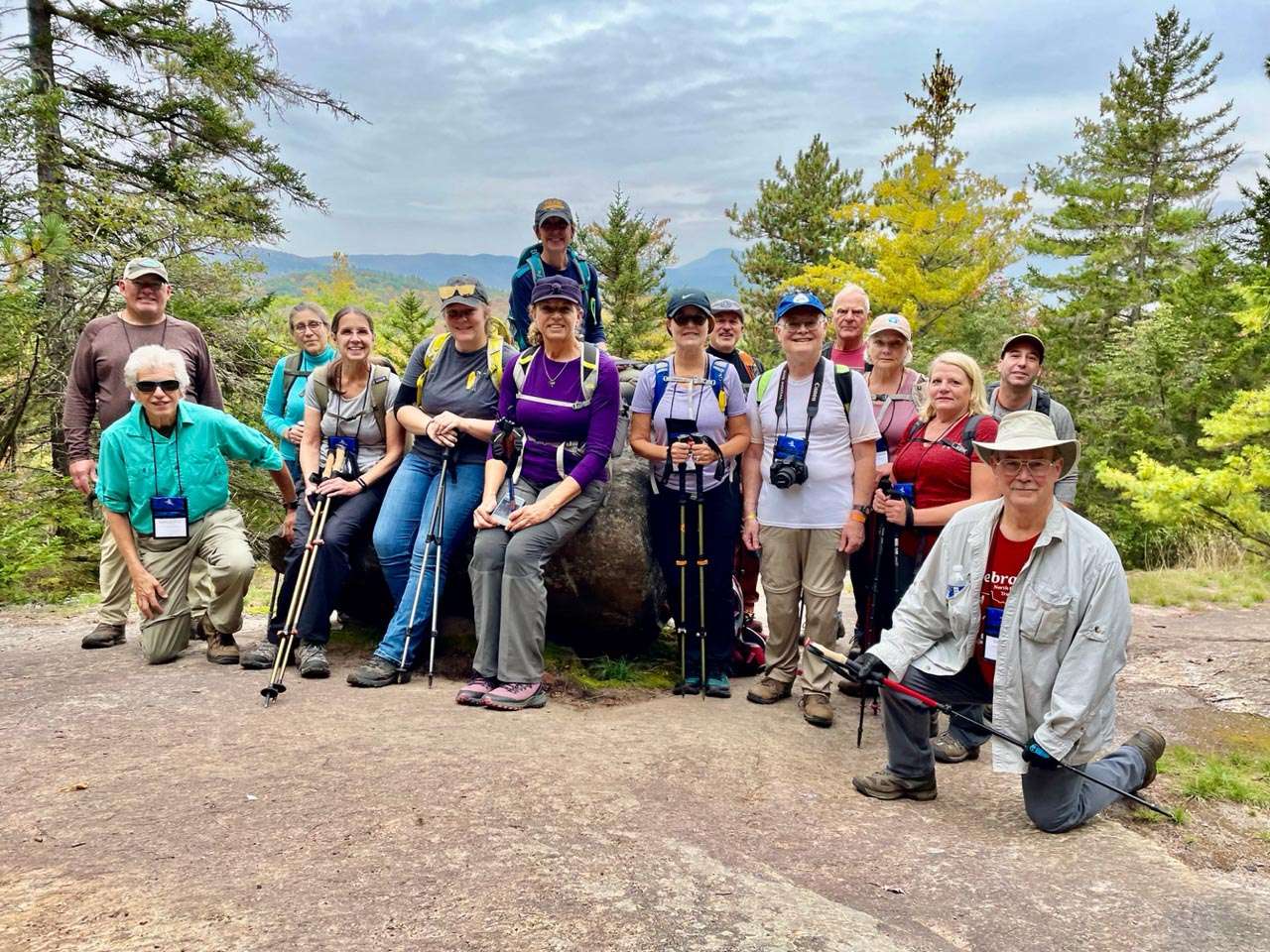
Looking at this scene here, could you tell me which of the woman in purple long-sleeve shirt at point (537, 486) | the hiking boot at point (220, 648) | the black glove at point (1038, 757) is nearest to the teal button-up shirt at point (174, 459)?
the hiking boot at point (220, 648)

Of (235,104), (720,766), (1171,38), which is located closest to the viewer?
(720,766)

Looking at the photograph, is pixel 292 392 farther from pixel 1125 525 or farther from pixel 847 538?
pixel 1125 525

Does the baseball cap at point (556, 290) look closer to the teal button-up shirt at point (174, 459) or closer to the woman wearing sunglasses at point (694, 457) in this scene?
Answer: the woman wearing sunglasses at point (694, 457)

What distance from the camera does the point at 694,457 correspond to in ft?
18.8

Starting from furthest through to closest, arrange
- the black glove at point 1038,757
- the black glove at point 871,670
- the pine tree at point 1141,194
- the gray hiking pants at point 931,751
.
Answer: the pine tree at point 1141,194 → the black glove at point 871,670 → the gray hiking pants at point 931,751 → the black glove at point 1038,757

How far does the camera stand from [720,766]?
453 cm

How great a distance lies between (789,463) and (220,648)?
4.23 meters

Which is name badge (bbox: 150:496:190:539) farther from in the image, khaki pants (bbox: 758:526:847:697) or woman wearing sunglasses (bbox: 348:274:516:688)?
khaki pants (bbox: 758:526:847:697)

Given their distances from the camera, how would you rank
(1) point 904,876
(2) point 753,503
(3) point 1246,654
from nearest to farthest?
1. (1) point 904,876
2. (2) point 753,503
3. (3) point 1246,654

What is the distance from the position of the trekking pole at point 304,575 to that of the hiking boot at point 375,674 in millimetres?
441

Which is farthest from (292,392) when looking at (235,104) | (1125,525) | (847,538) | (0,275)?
(1125,525)

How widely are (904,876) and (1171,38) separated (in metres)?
34.2

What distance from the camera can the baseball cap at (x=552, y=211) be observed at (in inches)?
259

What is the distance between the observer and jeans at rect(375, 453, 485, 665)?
5812mm
